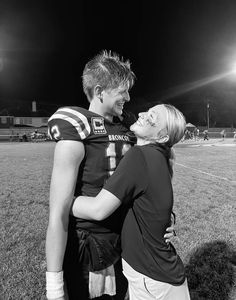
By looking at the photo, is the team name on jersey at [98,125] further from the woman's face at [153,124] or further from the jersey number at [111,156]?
the woman's face at [153,124]

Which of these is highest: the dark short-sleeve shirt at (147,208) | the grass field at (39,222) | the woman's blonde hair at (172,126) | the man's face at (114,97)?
the man's face at (114,97)

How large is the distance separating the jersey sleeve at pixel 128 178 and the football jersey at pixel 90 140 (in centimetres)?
22

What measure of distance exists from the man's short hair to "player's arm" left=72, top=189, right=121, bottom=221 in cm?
72

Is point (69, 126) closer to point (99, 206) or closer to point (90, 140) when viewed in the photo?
point (90, 140)

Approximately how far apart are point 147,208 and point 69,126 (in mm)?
672

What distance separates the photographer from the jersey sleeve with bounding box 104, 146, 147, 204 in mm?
1637

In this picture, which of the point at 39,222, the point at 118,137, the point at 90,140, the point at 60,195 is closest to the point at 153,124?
the point at 118,137

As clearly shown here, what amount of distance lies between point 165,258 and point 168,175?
507 mm

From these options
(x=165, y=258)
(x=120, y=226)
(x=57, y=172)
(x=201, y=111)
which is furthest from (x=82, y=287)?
(x=201, y=111)

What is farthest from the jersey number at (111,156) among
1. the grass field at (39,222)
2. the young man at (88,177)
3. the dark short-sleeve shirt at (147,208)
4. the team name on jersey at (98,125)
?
the grass field at (39,222)

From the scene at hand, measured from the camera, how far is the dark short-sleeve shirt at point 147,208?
5.41ft

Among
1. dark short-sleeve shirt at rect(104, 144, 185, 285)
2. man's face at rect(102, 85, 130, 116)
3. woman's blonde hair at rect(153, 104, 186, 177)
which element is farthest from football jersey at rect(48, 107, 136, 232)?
woman's blonde hair at rect(153, 104, 186, 177)

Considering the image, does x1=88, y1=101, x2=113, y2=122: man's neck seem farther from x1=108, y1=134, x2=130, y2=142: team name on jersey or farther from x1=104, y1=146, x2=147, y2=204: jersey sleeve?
x1=104, y1=146, x2=147, y2=204: jersey sleeve

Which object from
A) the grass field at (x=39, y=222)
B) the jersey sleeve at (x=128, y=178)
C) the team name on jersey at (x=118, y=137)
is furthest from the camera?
the grass field at (x=39, y=222)
